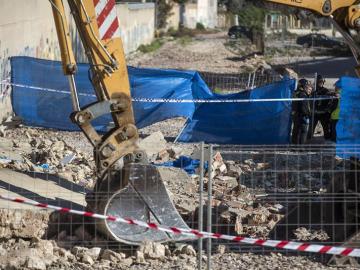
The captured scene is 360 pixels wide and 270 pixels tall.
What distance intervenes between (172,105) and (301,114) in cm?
284

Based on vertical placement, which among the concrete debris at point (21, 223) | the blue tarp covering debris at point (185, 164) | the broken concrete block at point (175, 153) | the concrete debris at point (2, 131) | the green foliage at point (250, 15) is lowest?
the green foliage at point (250, 15)

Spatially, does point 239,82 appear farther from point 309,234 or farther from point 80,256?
point 80,256

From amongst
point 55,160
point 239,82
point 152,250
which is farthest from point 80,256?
point 239,82

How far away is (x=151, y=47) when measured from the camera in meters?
56.0

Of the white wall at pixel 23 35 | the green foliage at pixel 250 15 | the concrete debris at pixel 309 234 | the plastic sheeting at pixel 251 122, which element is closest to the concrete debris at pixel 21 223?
the concrete debris at pixel 309 234

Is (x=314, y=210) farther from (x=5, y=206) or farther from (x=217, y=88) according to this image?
(x=217, y=88)

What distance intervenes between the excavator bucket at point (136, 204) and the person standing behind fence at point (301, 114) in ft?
26.6

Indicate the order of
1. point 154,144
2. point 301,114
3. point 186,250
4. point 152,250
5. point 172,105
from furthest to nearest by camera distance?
point 172,105, point 301,114, point 154,144, point 186,250, point 152,250

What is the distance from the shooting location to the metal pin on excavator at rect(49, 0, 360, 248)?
33.5 feet

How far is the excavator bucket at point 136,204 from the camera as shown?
1015 centimetres

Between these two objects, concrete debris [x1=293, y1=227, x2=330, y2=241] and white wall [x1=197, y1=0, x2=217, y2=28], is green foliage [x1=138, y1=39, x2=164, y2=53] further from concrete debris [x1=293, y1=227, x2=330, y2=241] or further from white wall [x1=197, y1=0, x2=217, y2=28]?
concrete debris [x1=293, y1=227, x2=330, y2=241]

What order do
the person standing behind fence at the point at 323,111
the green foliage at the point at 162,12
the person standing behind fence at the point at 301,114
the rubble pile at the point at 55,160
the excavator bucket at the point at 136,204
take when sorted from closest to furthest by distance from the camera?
the excavator bucket at the point at 136,204 < the rubble pile at the point at 55,160 < the person standing behind fence at the point at 301,114 < the person standing behind fence at the point at 323,111 < the green foliage at the point at 162,12

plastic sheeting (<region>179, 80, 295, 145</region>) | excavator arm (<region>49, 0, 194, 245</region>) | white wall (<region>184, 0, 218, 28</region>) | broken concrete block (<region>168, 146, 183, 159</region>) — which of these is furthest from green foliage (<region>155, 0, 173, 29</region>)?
excavator arm (<region>49, 0, 194, 245</region>)

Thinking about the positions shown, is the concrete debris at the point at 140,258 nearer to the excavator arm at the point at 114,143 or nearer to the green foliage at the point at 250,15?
the excavator arm at the point at 114,143
